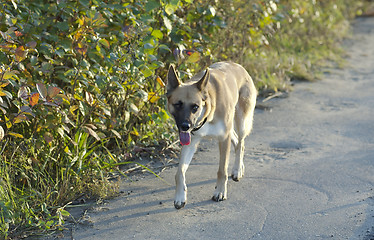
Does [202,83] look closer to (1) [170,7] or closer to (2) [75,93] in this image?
(1) [170,7]

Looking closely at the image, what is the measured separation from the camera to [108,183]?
4.84m

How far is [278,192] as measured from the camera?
4.97 metres

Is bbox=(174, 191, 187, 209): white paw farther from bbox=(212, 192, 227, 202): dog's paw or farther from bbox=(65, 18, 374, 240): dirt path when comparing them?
bbox=(212, 192, 227, 202): dog's paw

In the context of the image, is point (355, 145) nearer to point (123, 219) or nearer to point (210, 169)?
point (210, 169)

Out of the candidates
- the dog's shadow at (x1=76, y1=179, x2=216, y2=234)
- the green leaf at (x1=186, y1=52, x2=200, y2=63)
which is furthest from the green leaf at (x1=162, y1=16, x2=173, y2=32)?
the dog's shadow at (x1=76, y1=179, x2=216, y2=234)

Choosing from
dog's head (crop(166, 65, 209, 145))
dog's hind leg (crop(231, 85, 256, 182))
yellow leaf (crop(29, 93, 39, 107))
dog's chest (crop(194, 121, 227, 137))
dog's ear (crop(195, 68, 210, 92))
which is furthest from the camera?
dog's hind leg (crop(231, 85, 256, 182))

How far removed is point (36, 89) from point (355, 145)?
347 cm

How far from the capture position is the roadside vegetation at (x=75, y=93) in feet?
14.0

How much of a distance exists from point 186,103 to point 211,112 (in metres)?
0.34

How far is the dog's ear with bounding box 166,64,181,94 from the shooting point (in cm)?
459

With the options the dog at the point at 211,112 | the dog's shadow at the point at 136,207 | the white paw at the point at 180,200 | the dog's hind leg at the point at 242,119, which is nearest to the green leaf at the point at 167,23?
the dog at the point at 211,112

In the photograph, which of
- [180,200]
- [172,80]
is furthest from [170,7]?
[180,200]

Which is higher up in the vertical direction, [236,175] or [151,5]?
[151,5]

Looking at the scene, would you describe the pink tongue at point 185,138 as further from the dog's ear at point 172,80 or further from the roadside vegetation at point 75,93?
the roadside vegetation at point 75,93
